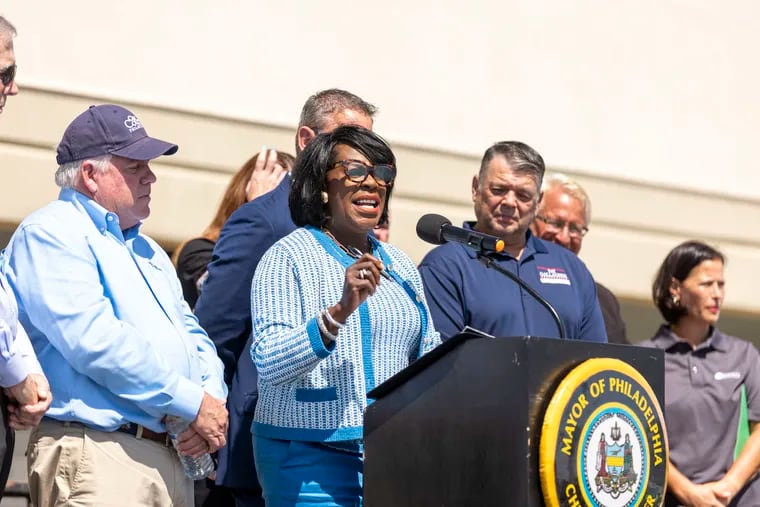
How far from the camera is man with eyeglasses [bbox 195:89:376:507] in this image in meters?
4.26

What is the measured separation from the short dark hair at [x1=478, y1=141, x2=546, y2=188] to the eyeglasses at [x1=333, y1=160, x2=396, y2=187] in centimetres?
113

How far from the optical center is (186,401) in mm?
3596

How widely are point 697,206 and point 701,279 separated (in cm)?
201

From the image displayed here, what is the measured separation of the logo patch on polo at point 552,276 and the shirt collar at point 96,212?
1.61 meters

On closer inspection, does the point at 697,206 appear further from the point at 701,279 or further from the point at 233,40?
the point at 233,40

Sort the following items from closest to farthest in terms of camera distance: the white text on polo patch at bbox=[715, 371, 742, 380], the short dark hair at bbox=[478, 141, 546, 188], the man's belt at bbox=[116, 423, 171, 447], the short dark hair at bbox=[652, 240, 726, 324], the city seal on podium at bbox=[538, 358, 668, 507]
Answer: the city seal on podium at bbox=[538, 358, 668, 507]
the man's belt at bbox=[116, 423, 171, 447]
the short dark hair at bbox=[478, 141, 546, 188]
the white text on polo patch at bbox=[715, 371, 742, 380]
the short dark hair at bbox=[652, 240, 726, 324]

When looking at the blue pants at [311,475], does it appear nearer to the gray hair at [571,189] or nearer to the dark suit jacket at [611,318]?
the dark suit jacket at [611,318]

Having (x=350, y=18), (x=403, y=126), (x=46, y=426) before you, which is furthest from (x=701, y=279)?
(x=46, y=426)

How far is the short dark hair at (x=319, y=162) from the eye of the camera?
3945mm

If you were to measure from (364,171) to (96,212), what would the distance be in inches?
30.3

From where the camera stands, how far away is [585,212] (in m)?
5.99

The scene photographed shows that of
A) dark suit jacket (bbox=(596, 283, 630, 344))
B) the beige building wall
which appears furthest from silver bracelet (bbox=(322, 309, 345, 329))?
the beige building wall

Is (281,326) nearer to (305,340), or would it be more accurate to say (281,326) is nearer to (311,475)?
(305,340)

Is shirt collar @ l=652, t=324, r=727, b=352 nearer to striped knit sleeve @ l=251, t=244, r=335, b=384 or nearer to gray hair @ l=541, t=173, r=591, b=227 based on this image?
gray hair @ l=541, t=173, r=591, b=227
